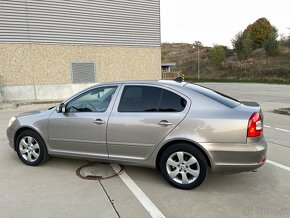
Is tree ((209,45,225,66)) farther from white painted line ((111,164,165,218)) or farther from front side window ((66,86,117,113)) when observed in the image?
white painted line ((111,164,165,218))

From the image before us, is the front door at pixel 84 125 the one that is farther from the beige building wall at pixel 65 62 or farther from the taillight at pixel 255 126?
the beige building wall at pixel 65 62

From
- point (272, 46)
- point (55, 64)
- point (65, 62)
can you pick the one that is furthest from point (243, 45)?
point (55, 64)

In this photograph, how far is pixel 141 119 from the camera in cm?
397

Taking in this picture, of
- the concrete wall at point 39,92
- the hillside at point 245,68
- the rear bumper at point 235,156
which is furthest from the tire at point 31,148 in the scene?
the hillside at point 245,68

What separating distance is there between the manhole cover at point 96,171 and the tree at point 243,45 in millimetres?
44987

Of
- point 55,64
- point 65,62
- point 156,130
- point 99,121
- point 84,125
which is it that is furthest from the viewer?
point 65,62

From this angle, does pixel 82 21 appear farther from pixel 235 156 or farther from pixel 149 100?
pixel 235 156

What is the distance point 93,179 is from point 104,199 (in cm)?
69

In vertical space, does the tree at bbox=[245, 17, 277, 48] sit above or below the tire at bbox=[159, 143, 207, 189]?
above

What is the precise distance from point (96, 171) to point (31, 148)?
1.24m

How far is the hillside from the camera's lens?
36.2 meters

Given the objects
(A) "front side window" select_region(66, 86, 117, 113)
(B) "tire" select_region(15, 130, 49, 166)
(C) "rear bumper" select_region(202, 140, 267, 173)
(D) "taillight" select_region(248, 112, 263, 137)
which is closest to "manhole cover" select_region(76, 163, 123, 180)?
(B) "tire" select_region(15, 130, 49, 166)

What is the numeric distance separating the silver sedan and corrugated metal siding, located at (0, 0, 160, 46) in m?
10.9

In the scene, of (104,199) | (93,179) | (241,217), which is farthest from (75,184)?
(241,217)
